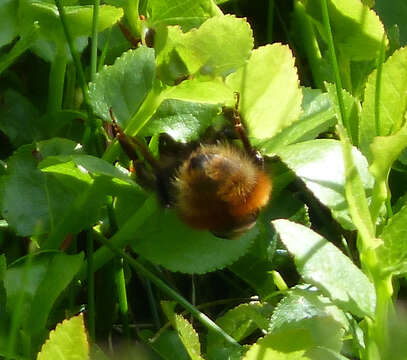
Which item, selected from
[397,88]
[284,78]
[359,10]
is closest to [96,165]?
[284,78]

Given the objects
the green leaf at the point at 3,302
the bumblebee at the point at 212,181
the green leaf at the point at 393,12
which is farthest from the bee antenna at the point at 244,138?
the green leaf at the point at 393,12

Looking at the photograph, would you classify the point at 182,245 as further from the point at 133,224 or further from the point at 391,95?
the point at 391,95

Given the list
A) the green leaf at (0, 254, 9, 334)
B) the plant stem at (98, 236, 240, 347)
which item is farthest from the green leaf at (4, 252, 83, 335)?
the plant stem at (98, 236, 240, 347)

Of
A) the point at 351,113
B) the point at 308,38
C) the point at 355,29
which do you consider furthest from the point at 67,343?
the point at 308,38

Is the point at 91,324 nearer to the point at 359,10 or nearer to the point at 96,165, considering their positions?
the point at 96,165

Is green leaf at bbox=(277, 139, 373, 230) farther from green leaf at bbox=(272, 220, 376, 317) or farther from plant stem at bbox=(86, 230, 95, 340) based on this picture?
plant stem at bbox=(86, 230, 95, 340)
